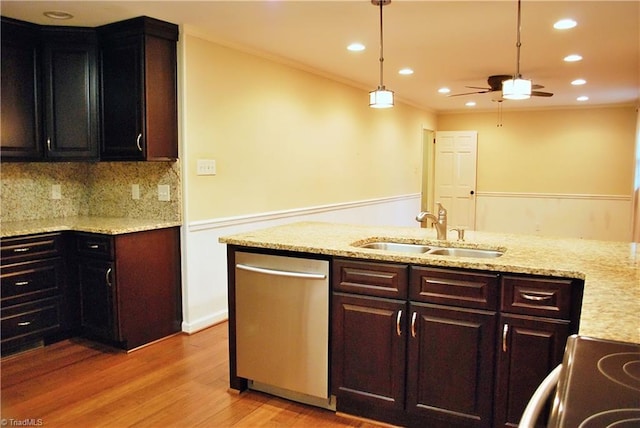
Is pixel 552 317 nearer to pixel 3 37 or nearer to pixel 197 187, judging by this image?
pixel 197 187

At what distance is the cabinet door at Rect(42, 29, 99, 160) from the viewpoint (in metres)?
3.69

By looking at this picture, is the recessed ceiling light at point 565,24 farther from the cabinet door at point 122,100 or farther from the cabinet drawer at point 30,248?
the cabinet drawer at point 30,248

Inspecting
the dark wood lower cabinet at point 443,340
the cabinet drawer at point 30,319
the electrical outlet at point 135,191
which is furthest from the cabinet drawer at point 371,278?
the cabinet drawer at point 30,319

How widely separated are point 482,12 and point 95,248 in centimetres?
315

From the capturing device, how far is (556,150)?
852cm

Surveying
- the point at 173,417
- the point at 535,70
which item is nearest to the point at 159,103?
the point at 173,417

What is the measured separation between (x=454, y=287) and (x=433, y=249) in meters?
0.53

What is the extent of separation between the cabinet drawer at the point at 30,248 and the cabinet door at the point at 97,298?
0.20m

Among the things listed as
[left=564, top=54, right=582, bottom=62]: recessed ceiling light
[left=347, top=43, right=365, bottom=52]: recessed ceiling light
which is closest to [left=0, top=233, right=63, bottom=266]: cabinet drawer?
[left=347, top=43, right=365, bottom=52]: recessed ceiling light

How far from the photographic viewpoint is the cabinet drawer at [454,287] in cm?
221

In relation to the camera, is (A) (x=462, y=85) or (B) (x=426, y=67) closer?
(B) (x=426, y=67)

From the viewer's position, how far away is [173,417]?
8.54 ft

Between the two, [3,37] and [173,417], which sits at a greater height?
[3,37]

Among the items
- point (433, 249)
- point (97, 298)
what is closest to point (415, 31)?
point (433, 249)
